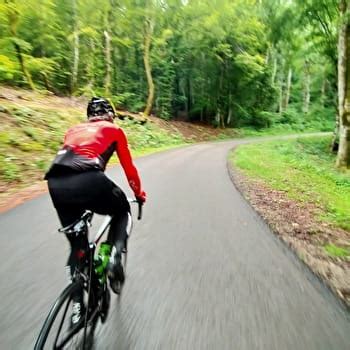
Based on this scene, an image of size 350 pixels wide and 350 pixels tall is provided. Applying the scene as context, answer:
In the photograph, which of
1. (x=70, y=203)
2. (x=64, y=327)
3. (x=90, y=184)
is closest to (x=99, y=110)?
(x=90, y=184)

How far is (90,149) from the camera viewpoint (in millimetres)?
2783

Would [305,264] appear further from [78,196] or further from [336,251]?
[78,196]

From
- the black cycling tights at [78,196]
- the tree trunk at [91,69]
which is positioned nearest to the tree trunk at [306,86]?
the tree trunk at [91,69]

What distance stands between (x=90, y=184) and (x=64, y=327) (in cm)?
106

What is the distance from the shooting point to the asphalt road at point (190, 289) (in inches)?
116

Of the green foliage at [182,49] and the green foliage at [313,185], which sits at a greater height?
the green foliage at [182,49]

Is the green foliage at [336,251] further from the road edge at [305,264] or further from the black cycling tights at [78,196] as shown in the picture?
the black cycling tights at [78,196]

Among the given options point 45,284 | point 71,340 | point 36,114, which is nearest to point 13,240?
point 45,284

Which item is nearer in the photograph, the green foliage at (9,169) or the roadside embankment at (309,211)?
the roadside embankment at (309,211)

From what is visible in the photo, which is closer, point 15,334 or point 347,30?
point 15,334

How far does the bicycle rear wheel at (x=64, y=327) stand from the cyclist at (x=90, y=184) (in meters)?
0.06

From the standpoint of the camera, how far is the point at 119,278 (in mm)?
3086

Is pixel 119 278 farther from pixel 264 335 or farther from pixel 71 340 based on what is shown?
pixel 264 335

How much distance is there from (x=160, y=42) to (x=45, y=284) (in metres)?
27.8
